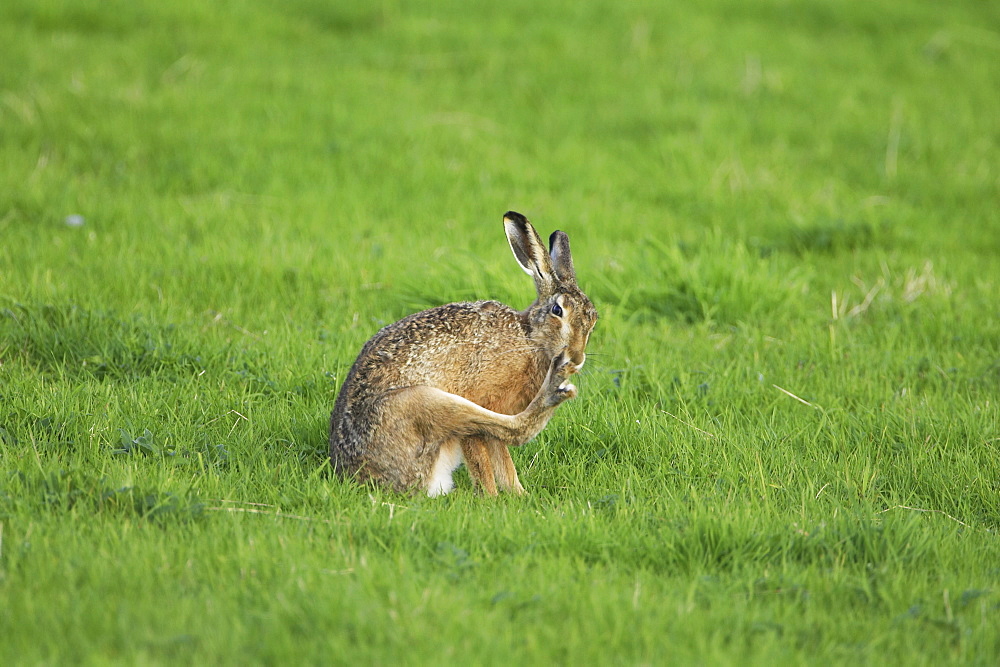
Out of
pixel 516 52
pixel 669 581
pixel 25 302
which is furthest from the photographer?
pixel 516 52

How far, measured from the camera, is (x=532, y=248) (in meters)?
5.20

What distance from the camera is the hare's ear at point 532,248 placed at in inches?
203

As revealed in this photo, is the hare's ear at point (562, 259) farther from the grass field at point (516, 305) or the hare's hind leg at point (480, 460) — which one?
the hare's hind leg at point (480, 460)

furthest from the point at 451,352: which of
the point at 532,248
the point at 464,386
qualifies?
the point at 532,248

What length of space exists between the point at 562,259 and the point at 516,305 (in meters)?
1.50

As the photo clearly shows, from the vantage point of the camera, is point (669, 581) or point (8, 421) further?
point (8, 421)

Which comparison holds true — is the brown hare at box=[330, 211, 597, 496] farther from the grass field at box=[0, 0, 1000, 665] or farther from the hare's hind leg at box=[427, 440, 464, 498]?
the grass field at box=[0, 0, 1000, 665]

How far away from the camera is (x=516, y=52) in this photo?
11.6 metres

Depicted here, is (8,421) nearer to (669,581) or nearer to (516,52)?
(669,581)

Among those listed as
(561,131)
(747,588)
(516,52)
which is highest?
(516,52)

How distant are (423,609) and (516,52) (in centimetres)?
905

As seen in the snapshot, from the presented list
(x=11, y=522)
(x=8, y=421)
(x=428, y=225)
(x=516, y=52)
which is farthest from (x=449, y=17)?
(x=11, y=522)

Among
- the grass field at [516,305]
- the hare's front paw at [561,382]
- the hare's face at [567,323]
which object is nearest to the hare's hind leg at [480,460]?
the grass field at [516,305]

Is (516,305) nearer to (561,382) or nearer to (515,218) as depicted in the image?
(515,218)
